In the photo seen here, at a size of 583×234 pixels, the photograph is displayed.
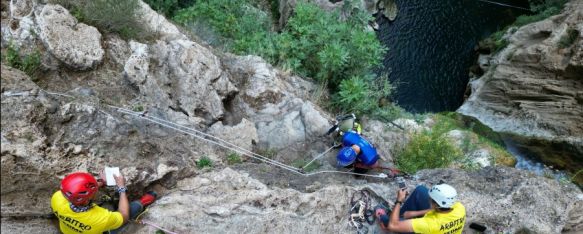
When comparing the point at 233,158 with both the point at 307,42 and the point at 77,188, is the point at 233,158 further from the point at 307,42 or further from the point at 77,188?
the point at 307,42

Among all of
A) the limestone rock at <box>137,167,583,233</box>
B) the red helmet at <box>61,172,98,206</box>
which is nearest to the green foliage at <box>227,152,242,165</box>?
the limestone rock at <box>137,167,583,233</box>

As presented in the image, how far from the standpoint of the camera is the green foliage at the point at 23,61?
5825 mm

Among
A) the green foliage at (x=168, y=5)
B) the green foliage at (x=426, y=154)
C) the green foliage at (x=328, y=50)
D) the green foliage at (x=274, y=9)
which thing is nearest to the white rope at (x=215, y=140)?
the green foliage at (x=426, y=154)

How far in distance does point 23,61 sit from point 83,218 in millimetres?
2412

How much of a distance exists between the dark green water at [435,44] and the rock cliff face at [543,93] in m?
2.06

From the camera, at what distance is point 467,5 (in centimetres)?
2039

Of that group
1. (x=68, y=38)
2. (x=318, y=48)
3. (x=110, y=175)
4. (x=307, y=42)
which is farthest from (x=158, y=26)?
(x=318, y=48)

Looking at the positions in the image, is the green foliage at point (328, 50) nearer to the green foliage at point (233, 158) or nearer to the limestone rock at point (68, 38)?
the green foliage at point (233, 158)

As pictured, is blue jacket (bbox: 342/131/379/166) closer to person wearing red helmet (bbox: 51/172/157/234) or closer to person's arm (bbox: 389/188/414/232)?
person's arm (bbox: 389/188/414/232)

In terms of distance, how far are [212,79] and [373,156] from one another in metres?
3.23

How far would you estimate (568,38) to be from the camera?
1277 cm

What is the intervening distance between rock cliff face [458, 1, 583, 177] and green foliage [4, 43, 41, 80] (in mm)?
Answer: 12135

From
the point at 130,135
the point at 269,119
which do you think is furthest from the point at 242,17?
the point at 130,135

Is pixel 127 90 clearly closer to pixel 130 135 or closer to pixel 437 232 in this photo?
→ pixel 130 135
